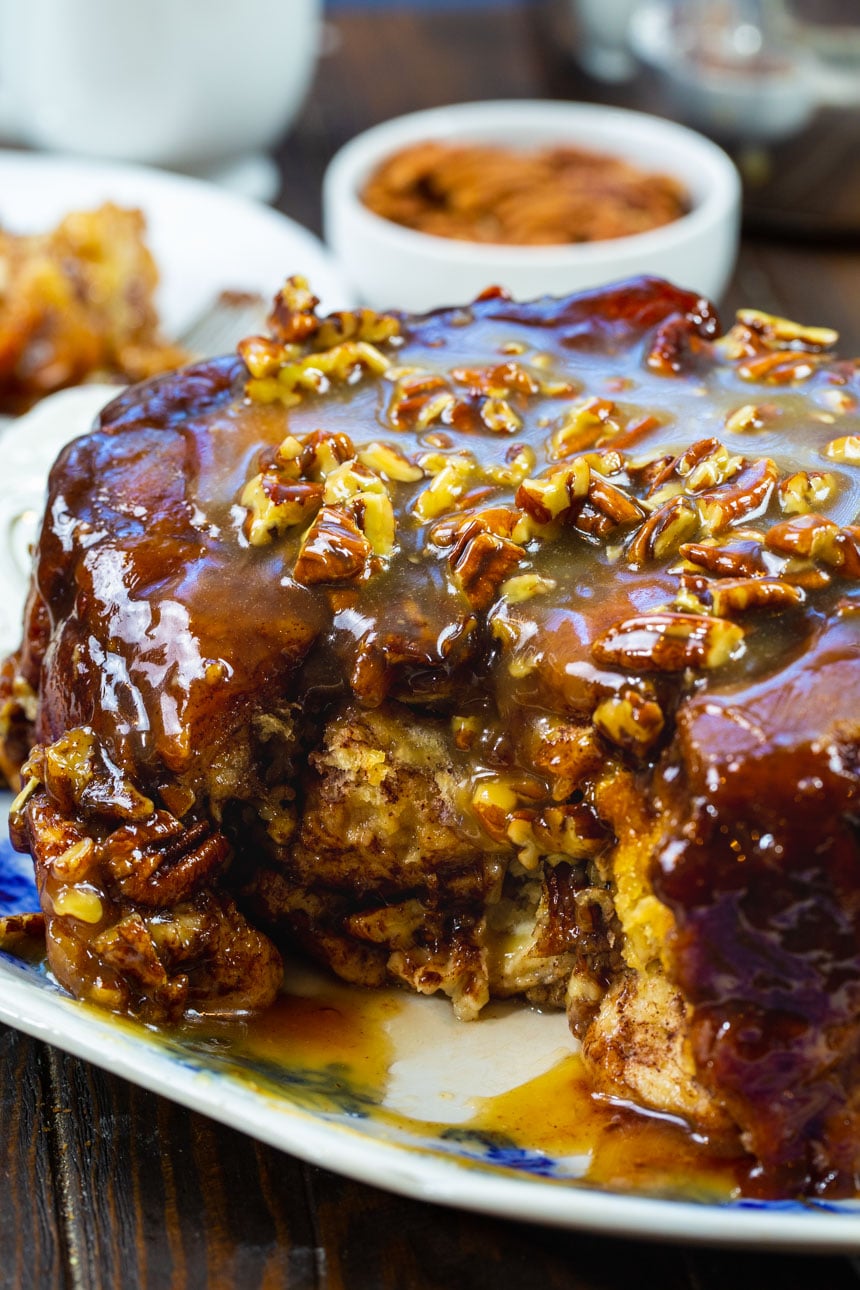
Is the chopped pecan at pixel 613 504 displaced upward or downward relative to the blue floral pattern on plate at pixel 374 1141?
upward

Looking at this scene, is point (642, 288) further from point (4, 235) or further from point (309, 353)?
point (4, 235)

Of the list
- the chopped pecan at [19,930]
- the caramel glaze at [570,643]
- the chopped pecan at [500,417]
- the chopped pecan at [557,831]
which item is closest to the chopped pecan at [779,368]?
the caramel glaze at [570,643]

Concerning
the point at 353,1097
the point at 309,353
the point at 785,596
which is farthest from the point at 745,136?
the point at 353,1097

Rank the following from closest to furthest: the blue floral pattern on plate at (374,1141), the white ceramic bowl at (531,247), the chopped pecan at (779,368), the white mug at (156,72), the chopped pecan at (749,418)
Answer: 1. the blue floral pattern on plate at (374,1141)
2. the chopped pecan at (749,418)
3. the chopped pecan at (779,368)
4. the white ceramic bowl at (531,247)
5. the white mug at (156,72)

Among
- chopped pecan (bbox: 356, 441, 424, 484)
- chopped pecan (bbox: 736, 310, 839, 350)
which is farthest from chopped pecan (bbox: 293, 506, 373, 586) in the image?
chopped pecan (bbox: 736, 310, 839, 350)

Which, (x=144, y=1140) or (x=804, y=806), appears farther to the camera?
(x=144, y=1140)

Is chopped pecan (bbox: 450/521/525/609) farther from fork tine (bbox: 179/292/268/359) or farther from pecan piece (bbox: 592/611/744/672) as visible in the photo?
fork tine (bbox: 179/292/268/359)

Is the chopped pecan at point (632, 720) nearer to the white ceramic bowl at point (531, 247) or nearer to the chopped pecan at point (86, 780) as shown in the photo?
the chopped pecan at point (86, 780)
